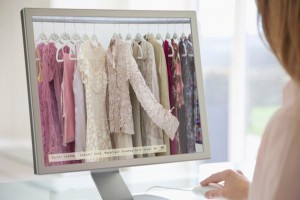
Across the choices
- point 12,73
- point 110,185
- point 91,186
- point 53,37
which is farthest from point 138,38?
point 12,73

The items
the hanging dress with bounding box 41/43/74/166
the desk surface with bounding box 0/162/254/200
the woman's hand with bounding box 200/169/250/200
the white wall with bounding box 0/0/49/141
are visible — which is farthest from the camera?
the white wall with bounding box 0/0/49/141

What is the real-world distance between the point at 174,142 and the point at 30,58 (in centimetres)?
43

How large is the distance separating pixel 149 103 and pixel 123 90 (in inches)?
3.1

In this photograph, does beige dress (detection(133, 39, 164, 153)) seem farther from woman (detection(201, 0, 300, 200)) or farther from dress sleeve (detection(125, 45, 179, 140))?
woman (detection(201, 0, 300, 200))

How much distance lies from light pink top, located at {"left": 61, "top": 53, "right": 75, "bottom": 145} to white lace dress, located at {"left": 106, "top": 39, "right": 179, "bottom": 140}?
95 millimetres

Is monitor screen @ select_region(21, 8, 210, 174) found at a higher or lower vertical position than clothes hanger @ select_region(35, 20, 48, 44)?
lower

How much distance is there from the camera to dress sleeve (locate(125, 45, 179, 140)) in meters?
1.17

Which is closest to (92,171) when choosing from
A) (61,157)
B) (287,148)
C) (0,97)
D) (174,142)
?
(61,157)

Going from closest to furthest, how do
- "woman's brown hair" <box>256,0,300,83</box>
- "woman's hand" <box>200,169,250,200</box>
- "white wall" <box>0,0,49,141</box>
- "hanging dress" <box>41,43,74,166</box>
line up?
"woman's brown hair" <box>256,0,300,83</box>
"hanging dress" <box>41,43,74,166</box>
"woman's hand" <box>200,169,250,200</box>
"white wall" <box>0,0,49,141</box>

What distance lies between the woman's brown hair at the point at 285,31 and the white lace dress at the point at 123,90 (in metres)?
0.52

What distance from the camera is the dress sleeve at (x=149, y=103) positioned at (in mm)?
1169

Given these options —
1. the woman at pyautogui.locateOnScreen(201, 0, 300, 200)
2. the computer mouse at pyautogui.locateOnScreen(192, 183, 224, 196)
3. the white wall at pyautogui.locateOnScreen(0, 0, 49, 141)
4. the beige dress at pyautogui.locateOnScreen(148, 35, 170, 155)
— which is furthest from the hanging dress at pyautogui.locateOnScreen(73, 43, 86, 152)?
the white wall at pyautogui.locateOnScreen(0, 0, 49, 141)

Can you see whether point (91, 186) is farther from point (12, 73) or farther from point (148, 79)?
point (12, 73)

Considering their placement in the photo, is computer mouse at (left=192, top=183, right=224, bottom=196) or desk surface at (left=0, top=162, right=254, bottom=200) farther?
Answer: desk surface at (left=0, top=162, right=254, bottom=200)
